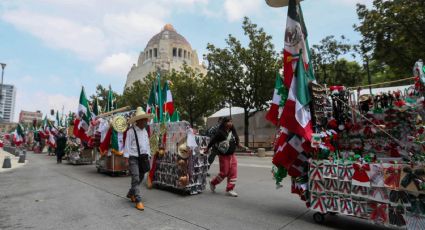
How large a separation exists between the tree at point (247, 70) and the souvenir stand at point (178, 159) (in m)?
19.2

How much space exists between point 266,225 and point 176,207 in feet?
6.59

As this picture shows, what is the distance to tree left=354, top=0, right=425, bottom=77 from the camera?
49.1ft

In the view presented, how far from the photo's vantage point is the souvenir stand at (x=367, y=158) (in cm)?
412

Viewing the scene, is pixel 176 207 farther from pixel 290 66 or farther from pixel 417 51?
pixel 417 51

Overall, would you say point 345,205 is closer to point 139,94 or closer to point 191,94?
point 191,94

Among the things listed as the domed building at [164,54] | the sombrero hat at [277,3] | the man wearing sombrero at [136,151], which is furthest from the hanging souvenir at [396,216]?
the domed building at [164,54]

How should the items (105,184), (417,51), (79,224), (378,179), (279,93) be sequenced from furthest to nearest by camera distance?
(417,51) < (105,184) < (279,93) < (79,224) < (378,179)

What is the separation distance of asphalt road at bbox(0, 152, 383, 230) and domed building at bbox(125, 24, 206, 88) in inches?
2562

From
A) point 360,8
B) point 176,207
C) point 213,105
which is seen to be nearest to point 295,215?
point 176,207

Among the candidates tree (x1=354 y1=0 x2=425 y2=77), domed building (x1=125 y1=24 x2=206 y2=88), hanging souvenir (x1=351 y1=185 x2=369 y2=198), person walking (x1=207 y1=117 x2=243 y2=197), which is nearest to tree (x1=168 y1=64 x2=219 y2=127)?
tree (x1=354 y1=0 x2=425 y2=77)

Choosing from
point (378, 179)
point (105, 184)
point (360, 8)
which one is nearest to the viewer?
point (378, 179)

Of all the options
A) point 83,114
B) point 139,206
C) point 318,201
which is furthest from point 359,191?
point 83,114

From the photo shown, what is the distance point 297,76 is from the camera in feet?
17.1

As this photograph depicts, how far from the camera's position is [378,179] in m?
4.35
